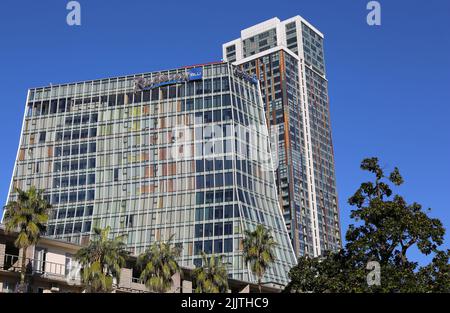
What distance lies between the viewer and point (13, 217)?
56812 millimetres

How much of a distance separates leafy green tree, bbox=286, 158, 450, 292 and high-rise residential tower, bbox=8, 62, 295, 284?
75530 millimetres

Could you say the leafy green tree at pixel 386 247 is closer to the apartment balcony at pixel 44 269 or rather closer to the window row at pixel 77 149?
the apartment balcony at pixel 44 269

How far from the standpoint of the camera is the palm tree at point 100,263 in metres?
53.8

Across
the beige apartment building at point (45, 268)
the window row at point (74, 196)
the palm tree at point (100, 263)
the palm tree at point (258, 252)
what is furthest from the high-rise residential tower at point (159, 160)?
the palm tree at point (100, 263)

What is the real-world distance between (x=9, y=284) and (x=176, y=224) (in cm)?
6607

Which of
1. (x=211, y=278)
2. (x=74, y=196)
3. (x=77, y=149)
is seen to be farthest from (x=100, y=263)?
(x=77, y=149)

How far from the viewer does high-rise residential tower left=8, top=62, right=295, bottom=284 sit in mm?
128250

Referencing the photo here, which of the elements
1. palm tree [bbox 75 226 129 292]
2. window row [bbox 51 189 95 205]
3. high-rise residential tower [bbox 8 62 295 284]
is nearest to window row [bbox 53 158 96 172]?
high-rise residential tower [bbox 8 62 295 284]

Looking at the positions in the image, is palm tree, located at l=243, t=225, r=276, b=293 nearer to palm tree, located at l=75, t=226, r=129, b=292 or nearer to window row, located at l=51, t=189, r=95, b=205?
palm tree, located at l=75, t=226, r=129, b=292

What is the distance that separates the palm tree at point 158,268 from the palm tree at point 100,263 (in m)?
4.98

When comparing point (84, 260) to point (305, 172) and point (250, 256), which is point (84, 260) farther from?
point (305, 172)

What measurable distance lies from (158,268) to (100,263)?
846 cm

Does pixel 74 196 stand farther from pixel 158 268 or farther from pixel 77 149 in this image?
pixel 158 268
